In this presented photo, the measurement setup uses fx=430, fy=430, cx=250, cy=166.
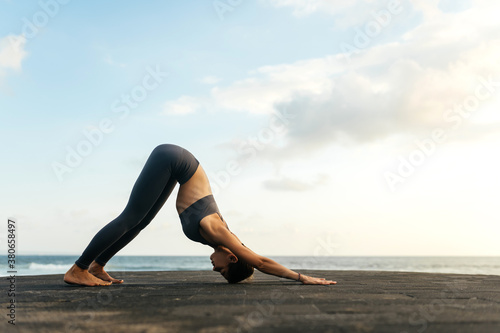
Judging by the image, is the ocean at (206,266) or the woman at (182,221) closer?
the woman at (182,221)

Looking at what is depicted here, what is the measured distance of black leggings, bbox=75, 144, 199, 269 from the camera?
12.6 ft

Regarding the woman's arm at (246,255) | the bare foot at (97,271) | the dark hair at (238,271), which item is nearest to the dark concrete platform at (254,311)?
the woman's arm at (246,255)

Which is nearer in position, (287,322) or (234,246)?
(287,322)

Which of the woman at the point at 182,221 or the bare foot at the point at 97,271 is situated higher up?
the woman at the point at 182,221

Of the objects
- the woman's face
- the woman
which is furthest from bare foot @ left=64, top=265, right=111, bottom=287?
the woman's face

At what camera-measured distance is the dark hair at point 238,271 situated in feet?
13.9

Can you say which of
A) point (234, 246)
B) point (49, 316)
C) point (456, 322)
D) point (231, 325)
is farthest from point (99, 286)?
point (456, 322)

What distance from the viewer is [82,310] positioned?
2.63 m

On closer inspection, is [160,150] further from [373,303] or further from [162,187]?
[373,303]

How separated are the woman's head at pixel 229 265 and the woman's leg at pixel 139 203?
2.57 ft

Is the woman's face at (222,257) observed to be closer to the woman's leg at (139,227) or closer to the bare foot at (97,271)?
the woman's leg at (139,227)

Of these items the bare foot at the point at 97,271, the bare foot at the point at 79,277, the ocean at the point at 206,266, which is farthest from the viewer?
the ocean at the point at 206,266

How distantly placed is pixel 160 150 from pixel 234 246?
1157 mm

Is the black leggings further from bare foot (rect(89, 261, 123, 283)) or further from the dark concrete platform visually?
the dark concrete platform
